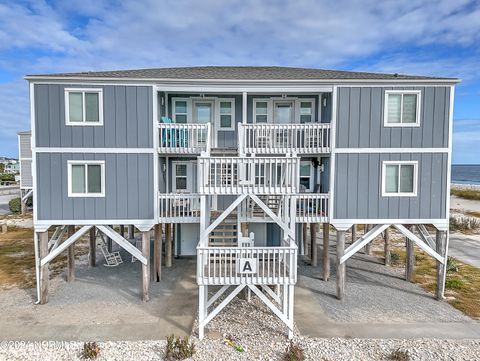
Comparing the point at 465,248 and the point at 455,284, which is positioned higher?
the point at 455,284

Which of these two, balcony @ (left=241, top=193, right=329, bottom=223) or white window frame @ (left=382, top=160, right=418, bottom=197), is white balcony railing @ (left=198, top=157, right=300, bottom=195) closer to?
balcony @ (left=241, top=193, right=329, bottom=223)

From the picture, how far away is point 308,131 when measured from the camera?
10898 mm

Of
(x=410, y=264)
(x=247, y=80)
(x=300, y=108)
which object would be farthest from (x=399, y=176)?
(x=247, y=80)

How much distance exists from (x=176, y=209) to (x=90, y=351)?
525 cm

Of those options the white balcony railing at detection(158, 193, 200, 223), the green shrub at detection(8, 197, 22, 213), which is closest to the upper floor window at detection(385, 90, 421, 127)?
the white balcony railing at detection(158, 193, 200, 223)

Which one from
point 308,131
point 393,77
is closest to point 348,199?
point 308,131

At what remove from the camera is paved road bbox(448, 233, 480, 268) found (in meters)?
15.8

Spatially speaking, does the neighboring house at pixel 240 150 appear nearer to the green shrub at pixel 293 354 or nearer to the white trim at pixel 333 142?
the white trim at pixel 333 142

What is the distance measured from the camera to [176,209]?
11445mm

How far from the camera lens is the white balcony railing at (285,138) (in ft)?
34.8

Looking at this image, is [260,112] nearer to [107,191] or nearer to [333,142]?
[333,142]

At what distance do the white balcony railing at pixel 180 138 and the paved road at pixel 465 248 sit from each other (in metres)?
15.0

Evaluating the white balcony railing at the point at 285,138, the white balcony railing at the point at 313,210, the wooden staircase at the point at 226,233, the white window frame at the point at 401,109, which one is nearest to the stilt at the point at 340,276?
the white balcony railing at the point at 313,210

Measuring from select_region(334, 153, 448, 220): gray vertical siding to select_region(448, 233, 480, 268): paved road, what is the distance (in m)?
7.32
